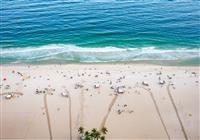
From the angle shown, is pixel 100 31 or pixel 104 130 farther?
pixel 100 31

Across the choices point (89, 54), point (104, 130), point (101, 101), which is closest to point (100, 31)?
point (89, 54)

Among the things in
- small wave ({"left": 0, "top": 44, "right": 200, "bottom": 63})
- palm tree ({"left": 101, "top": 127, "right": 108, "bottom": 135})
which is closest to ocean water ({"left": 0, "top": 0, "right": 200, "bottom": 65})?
small wave ({"left": 0, "top": 44, "right": 200, "bottom": 63})

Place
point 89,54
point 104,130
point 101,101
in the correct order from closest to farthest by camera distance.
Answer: point 104,130
point 101,101
point 89,54

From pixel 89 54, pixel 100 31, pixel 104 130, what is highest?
pixel 100 31

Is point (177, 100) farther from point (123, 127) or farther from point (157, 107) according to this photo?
point (123, 127)

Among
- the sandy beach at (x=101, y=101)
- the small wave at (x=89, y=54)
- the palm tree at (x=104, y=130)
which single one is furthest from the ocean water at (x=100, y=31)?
the palm tree at (x=104, y=130)

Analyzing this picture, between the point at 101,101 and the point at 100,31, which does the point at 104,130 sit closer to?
the point at 101,101

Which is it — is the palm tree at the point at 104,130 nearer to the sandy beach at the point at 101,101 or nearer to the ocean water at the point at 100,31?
the sandy beach at the point at 101,101
